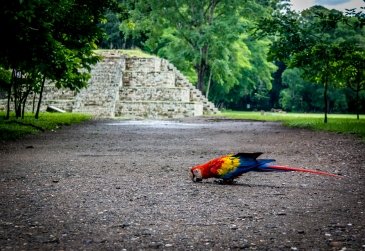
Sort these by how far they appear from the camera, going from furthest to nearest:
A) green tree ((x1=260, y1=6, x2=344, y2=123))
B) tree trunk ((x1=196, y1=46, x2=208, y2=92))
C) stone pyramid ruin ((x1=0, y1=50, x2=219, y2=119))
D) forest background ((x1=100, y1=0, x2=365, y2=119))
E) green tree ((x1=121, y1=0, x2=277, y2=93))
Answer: tree trunk ((x1=196, y1=46, x2=208, y2=92))
green tree ((x1=121, y1=0, x2=277, y2=93))
stone pyramid ruin ((x1=0, y1=50, x2=219, y2=119))
forest background ((x1=100, y1=0, x2=365, y2=119))
green tree ((x1=260, y1=6, x2=344, y2=123))

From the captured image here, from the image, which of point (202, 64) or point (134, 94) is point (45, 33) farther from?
point (202, 64)

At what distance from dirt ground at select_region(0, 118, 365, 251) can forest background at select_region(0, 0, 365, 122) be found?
3.77 meters

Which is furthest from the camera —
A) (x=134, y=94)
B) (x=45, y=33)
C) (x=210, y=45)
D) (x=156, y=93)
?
(x=210, y=45)

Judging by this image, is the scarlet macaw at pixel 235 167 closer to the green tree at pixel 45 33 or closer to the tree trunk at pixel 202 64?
the green tree at pixel 45 33

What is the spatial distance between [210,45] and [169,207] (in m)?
36.5

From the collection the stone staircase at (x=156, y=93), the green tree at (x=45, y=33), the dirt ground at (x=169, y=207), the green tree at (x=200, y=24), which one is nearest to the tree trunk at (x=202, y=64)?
the green tree at (x=200, y=24)

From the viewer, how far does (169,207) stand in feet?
15.3

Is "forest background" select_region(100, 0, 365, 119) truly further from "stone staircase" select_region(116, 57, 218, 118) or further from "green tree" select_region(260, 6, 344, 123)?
"stone staircase" select_region(116, 57, 218, 118)

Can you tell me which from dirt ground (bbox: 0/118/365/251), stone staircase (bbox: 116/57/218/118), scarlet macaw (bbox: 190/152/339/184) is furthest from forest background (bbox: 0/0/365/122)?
scarlet macaw (bbox: 190/152/339/184)

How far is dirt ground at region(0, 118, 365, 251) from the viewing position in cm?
348

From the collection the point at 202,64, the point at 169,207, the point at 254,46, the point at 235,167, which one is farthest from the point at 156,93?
the point at 169,207

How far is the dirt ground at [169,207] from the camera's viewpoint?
348cm

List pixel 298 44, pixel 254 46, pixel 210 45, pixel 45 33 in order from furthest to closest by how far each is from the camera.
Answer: pixel 254 46 < pixel 210 45 < pixel 298 44 < pixel 45 33

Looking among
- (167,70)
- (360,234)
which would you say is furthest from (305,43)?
(167,70)
